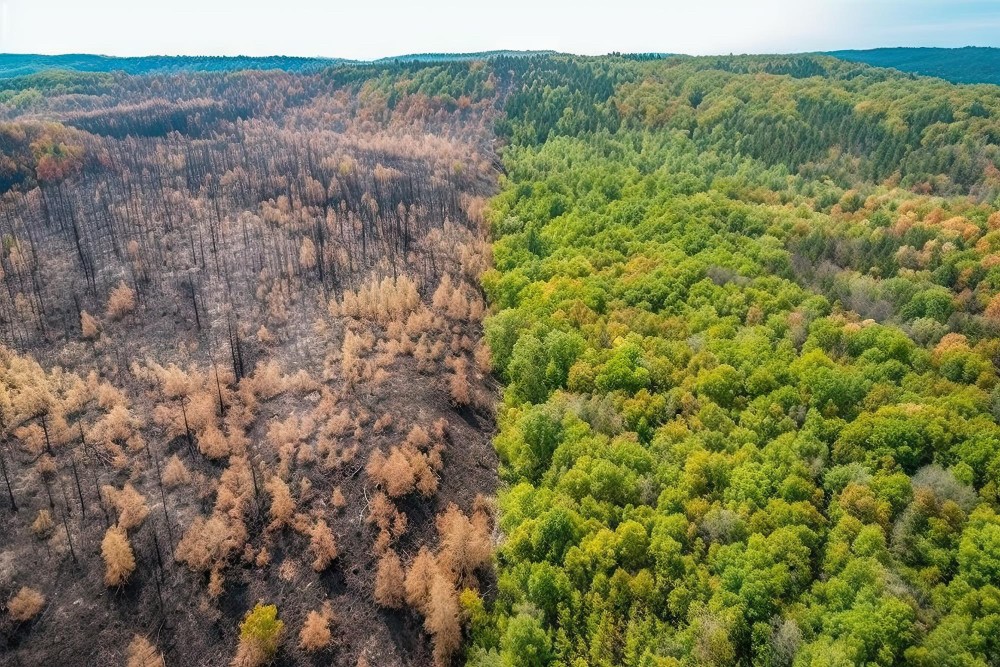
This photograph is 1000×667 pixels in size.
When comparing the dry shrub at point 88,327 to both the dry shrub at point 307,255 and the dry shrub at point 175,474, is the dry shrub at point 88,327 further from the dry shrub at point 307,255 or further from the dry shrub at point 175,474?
the dry shrub at point 307,255

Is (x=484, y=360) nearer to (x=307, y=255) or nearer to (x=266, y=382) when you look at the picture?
(x=266, y=382)

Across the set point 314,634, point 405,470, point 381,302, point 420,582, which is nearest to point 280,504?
point 405,470

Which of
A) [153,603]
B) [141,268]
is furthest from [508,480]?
[141,268]

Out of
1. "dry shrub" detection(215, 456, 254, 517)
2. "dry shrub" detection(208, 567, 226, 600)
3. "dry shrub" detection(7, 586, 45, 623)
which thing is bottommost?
"dry shrub" detection(208, 567, 226, 600)

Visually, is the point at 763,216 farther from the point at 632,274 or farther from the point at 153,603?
the point at 153,603

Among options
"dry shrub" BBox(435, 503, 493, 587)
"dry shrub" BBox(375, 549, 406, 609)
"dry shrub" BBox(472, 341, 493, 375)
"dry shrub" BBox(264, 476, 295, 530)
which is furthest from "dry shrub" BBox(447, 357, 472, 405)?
"dry shrub" BBox(375, 549, 406, 609)

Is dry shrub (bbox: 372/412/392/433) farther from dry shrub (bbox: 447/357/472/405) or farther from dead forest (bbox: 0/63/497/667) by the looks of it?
dry shrub (bbox: 447/357/472/405)
